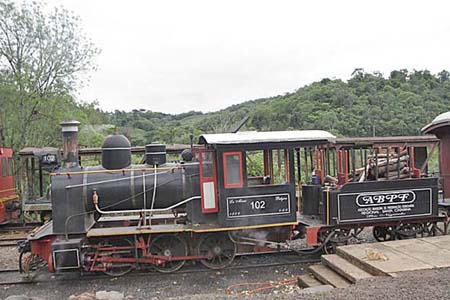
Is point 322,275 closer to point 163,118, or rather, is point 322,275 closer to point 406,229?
point 406,229

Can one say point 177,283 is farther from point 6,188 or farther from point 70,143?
point 6,188

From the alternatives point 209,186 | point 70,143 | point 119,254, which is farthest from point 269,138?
point 70,143

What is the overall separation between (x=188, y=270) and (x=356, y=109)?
2495 centimetres

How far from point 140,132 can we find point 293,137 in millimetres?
32086

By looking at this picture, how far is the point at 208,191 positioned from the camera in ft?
25.5

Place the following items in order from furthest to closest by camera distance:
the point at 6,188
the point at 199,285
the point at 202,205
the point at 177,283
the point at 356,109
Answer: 1. the point at 356,109
2. the point at 6,188
3. the point at 202,205
4. the point at 177,283
5. the point at 199,285

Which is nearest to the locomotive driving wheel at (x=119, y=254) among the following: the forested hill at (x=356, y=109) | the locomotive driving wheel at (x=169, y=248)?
the locomotive driving wheel at (x=169, y=248)

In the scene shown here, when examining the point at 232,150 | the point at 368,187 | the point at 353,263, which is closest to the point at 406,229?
the point at 368,187

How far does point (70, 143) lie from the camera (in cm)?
796

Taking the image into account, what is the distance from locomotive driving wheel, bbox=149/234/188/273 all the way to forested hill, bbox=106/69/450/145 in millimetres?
18973

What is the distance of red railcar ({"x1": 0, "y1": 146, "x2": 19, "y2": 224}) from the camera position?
13.6m

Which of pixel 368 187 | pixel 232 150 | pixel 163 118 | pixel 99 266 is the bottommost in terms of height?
pixel 99 266

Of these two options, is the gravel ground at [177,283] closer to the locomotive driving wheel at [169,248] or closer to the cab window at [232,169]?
the locomotive driving wheel at [169,248]

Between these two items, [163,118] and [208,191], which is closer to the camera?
[208,191]
